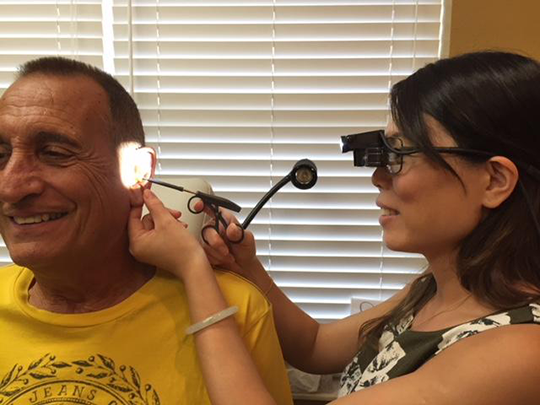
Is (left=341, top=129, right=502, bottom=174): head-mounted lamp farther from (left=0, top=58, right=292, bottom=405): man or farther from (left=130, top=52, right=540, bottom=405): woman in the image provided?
(left=0, top=58, right=292, bottom=405): man

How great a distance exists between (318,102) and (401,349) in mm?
947

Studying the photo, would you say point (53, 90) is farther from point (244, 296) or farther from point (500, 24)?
point (500, 24)

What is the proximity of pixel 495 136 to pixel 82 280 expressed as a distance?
931 millimetres

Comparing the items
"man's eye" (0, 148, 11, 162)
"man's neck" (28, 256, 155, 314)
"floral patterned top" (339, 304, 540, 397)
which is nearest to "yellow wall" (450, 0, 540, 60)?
"floral patterned top" (339, 304, 540, 397)

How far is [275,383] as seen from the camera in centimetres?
117

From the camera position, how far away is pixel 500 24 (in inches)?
62.7

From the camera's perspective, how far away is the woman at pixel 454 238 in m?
0.89

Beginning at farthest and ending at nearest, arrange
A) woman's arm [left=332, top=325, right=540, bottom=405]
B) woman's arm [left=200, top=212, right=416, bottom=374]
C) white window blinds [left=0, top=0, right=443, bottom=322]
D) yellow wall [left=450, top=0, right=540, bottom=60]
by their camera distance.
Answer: white window blinds [left=0, top=0, right=443, bottom=322] → yellow wall [left=450, top=0, right=540, bottom=60] → woman's arm [left=200, top=212, right=416, bottom=374] → woman's arm [left=332, top=325, right=540, bottom=405]

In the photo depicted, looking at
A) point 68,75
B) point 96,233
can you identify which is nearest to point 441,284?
point 96,233

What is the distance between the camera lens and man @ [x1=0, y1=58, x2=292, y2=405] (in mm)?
1052

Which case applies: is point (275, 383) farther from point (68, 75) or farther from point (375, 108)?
point (375, 108)

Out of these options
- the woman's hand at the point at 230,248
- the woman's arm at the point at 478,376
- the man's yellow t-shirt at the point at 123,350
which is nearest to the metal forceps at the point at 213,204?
the woman's hand at the point at 230,248

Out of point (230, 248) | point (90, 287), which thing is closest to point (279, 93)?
point (230, 248)

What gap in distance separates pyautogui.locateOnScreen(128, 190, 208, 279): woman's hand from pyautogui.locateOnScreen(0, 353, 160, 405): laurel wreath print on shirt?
0.24m
